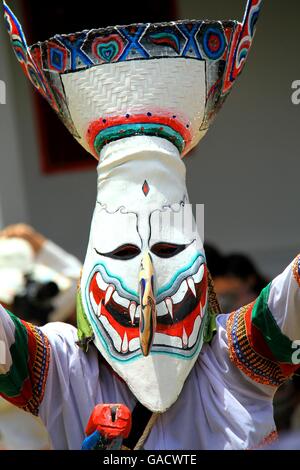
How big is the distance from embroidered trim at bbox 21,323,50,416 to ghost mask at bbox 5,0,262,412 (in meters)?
0.09

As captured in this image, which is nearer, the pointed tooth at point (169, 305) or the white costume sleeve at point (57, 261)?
the pointed tooth at point (169, 305)

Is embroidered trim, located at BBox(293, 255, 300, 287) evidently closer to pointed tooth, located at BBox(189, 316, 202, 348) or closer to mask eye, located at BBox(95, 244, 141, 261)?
pointed tooth, located at BBox(189, 316, 202, 348)

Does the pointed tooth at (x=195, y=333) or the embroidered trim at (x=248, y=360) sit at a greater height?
the pointed tooth at (x=195, y=333)

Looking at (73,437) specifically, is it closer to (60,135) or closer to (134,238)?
(134,238)

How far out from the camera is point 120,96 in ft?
7.54

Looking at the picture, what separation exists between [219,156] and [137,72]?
2.97 metres

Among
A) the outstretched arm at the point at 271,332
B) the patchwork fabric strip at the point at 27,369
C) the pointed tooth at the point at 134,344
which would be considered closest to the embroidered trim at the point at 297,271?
the outstretched arm at the point at 271,332

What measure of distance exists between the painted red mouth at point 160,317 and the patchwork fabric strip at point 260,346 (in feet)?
0.34

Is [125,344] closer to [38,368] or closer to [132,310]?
[132,310]

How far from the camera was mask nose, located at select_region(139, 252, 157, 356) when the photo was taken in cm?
210

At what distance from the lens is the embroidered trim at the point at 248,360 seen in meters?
2.26

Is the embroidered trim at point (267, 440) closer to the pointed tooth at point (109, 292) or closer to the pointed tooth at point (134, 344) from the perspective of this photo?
the pointed tooth at point (134, 344)

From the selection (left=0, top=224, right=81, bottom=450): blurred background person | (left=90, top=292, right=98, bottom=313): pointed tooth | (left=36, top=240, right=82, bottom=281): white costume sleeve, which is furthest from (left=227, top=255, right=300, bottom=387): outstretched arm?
(left=36, top=240, right=82, bottom=281): white costume sleeve

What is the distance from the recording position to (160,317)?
7.25ft
